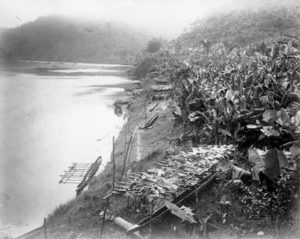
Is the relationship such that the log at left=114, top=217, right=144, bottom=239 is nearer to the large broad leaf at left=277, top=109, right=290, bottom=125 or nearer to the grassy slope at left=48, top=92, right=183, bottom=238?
the grassy slope at left=48, top=92, right=183, bottom=238

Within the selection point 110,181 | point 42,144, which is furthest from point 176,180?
point 42,144

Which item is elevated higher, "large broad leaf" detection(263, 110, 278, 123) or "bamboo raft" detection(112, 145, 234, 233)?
"large broad leaf" detection(263, 110, 278, 123)

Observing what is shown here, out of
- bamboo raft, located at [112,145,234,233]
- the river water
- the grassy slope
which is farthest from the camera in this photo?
the river water

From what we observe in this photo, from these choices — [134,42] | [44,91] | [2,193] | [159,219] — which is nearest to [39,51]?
[134,42]

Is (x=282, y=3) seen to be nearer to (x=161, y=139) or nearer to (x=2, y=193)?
(x=161, y=139)

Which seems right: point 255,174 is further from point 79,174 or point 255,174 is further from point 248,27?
point 248,27

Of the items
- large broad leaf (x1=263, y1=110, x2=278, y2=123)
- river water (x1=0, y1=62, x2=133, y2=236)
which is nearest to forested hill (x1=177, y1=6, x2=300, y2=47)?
river water (x1=0, y1=62, x2=133, y2=236)

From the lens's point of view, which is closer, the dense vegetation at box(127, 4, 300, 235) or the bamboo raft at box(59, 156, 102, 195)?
the dense vegetation at box(127, 4, 300, 235)

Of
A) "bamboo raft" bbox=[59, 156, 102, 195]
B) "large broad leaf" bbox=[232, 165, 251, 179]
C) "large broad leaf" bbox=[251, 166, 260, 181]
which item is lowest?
"bamboo raft" bbox=[59, 156, 102, 195]
